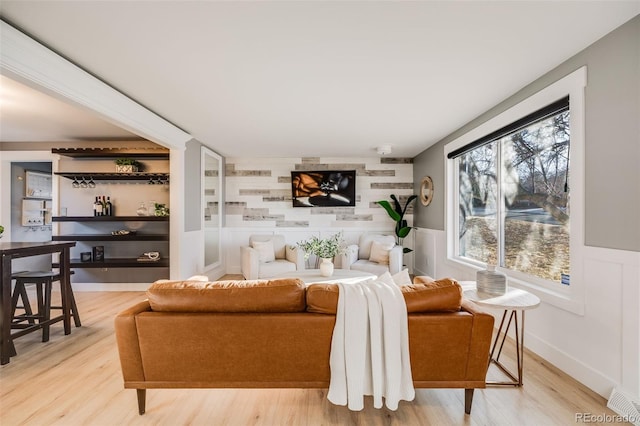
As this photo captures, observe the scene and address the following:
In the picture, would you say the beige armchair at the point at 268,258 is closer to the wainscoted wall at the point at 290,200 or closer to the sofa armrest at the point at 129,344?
the wainscoted wall at the point at 290,200

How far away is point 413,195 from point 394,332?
4.29 meters

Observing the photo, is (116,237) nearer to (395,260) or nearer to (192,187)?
(192,187)

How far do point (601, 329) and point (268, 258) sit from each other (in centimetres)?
375

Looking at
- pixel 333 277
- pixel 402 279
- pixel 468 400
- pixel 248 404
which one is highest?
pixel 402 279

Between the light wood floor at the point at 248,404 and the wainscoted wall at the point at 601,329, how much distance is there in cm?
12

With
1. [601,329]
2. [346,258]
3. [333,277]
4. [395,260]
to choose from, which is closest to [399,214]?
[395,260]

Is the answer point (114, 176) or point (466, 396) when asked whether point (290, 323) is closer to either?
point (466, 396)

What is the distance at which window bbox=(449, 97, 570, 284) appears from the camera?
2.23m

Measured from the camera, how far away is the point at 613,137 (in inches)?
67.8

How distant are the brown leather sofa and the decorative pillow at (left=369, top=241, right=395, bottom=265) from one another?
2824 millimetres

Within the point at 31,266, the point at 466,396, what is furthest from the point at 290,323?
the point at 31,266

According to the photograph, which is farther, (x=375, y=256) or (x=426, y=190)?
(x=426, y=190)

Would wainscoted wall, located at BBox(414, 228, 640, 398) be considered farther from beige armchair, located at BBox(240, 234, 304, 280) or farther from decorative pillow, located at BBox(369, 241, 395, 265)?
beige armchair, located at BBox(240, 234, 304, 280)

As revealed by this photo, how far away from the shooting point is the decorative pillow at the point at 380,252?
4.38 metres
